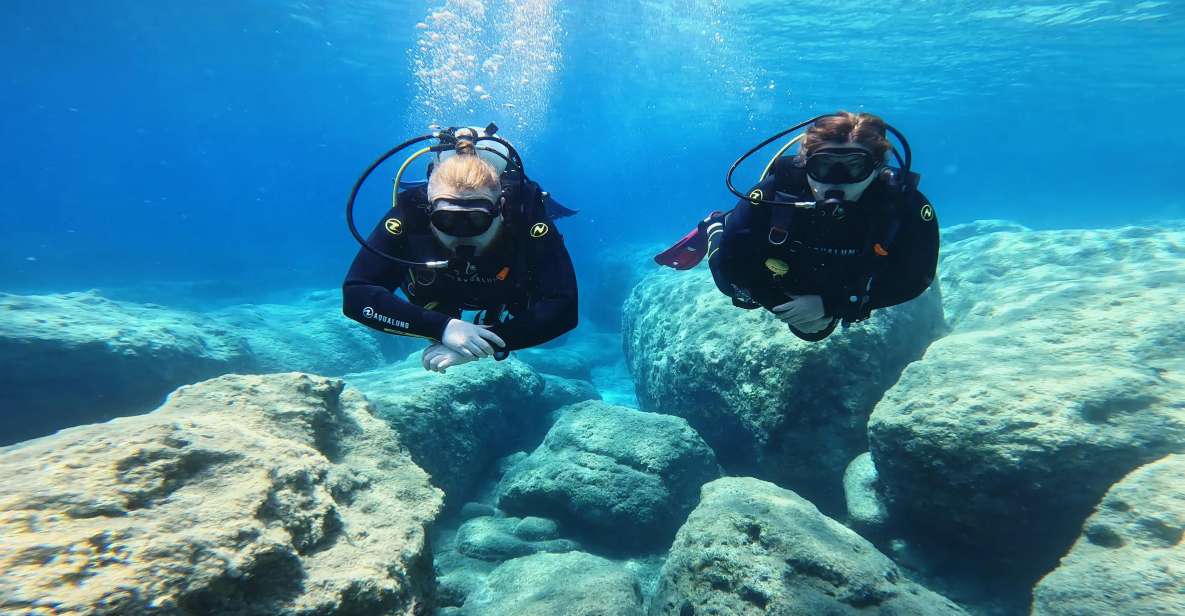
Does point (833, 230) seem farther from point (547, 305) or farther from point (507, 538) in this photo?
point (507, 538)

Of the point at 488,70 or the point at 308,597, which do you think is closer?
the point at 308,597

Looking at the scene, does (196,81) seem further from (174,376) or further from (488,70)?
(174,376)

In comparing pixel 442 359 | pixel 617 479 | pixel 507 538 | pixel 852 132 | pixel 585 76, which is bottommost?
pixel 507 538

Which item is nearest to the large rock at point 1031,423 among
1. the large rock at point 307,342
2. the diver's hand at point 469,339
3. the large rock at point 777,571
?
the large rock at point 777,571

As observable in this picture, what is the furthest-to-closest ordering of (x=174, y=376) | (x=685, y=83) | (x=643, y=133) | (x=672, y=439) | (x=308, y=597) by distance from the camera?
(x=643, y=133), (x=685, y=83), (x=174, y=376), (x=672, y=439), (x=308, y=597)

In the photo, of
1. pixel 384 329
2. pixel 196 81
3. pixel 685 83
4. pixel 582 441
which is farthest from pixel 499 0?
pixel 196 81

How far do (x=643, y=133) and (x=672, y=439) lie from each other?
231 feet

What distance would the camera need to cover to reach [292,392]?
13.6 ft

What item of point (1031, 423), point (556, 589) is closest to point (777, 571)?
point (556, 589)

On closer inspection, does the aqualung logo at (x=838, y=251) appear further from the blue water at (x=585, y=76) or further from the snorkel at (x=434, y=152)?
the blue water at (x=585, y=76)

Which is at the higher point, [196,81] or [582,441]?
[196,81]

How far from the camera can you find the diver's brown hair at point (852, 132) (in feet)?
10.4

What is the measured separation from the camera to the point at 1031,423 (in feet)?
13.5

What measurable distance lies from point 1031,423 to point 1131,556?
3.44ft
